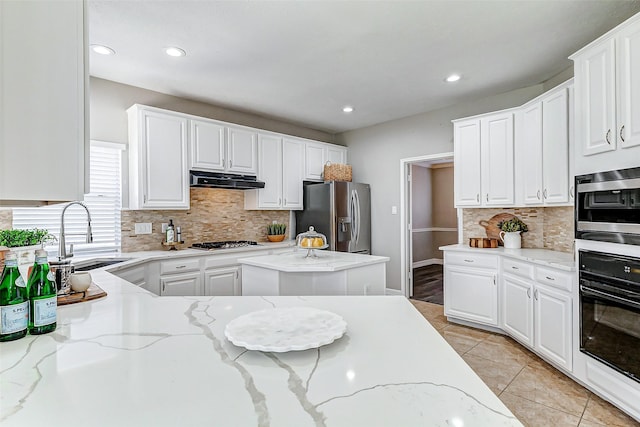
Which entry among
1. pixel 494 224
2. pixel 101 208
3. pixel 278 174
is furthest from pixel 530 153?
pixel 101 208

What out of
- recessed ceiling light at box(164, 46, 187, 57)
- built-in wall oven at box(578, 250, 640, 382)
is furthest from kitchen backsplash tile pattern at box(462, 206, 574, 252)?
recessed ceiling light at box(164, 46, 187, 57)

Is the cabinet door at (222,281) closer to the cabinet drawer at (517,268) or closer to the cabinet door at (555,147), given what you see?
the cabinet drawer at (517,268)

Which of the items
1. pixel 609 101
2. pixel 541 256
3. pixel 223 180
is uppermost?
pixel 609 101

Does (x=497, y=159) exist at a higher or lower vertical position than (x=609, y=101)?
lower

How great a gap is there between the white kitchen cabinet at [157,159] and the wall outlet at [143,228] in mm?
232

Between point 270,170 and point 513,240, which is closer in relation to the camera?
point 513,240

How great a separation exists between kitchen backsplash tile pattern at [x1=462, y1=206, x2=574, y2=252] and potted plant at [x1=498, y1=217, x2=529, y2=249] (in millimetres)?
143

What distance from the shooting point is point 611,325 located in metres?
2.02

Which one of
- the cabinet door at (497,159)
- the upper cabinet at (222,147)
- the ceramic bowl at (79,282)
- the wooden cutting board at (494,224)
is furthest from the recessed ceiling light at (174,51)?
the wooden cutting board at (494,224)

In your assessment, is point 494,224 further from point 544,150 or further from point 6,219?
point 6,219

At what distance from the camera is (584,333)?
2.24 meters

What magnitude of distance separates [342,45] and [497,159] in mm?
1999

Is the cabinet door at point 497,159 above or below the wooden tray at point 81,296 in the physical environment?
above

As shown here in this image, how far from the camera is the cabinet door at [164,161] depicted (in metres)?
3.40
